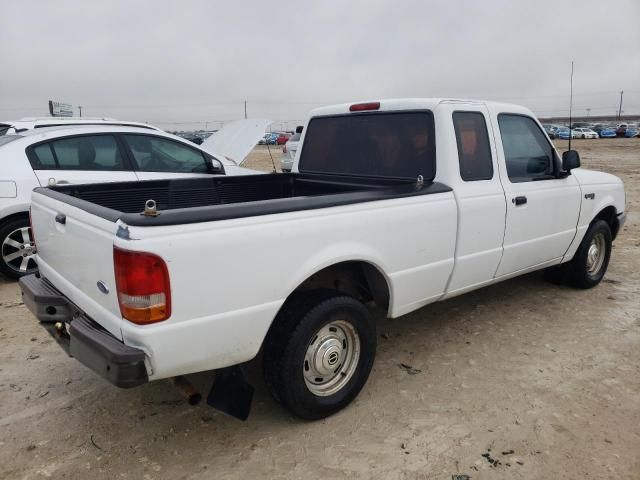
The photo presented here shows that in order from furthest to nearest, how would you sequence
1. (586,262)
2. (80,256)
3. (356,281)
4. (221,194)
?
(586,262) < (221,194) < (356,281) < (80,256)

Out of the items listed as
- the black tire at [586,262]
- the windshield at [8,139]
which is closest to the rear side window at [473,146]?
the black tire at [586,262]

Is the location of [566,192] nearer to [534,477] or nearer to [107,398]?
[534,477]

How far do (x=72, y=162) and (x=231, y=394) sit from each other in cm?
395

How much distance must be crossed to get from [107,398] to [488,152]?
3.19m

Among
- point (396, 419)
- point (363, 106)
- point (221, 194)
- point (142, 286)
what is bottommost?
point (396, 419)

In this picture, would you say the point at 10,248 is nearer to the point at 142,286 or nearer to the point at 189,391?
the point at 189,391

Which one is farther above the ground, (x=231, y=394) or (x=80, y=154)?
(x=80, y=154)

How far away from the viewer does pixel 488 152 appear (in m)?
3.90

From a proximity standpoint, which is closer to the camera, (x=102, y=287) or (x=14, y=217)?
(x=102, y=287)

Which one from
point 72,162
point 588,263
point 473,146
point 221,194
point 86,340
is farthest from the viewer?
point 72,162

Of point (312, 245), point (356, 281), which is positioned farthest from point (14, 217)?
point (312, 245)

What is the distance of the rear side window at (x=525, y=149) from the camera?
4.11 meters

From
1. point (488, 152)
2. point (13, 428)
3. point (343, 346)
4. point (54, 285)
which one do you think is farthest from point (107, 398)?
point (488, 152)

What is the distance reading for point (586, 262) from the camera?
513 cm
